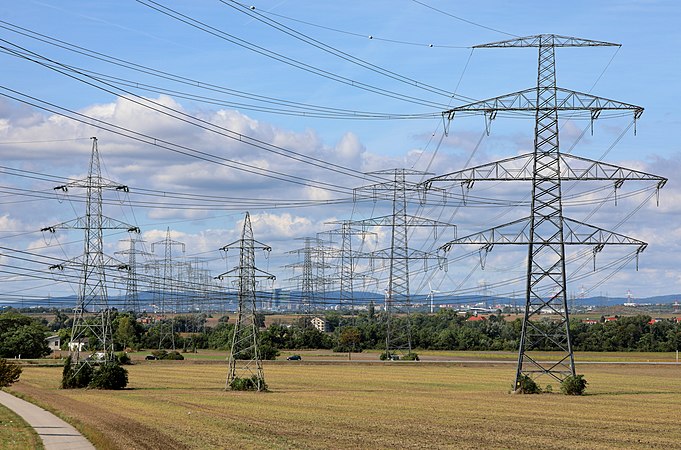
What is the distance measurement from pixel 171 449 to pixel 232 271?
43.4 meters

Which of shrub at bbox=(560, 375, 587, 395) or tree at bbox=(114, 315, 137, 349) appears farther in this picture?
tree at bbox=(114, 315, 137, 349)

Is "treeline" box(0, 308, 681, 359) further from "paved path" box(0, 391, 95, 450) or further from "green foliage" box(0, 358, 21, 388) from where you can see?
"green foliage" box(0, 358, 21, 388)

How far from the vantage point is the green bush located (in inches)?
3371

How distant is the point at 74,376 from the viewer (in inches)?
3376

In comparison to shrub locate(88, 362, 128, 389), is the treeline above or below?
above

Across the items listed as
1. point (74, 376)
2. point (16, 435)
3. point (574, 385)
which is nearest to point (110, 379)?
point (74, 376)

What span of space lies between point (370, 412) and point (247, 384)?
25.9m

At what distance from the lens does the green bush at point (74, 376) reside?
8562 cm

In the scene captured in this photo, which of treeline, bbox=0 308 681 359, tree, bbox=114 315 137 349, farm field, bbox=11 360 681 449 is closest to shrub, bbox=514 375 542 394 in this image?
farm field, bbox=11 360 681 449

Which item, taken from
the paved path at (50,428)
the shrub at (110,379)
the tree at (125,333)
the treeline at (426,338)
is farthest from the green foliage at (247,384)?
the tree at (125,333)

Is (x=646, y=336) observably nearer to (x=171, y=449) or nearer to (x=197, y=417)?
(x=197, y=417)

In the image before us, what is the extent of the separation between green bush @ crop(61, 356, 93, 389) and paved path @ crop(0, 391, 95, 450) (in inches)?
649

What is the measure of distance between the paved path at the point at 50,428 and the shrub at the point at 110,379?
1551 centimetres

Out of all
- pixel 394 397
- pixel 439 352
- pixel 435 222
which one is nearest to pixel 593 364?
pixel 435 222
